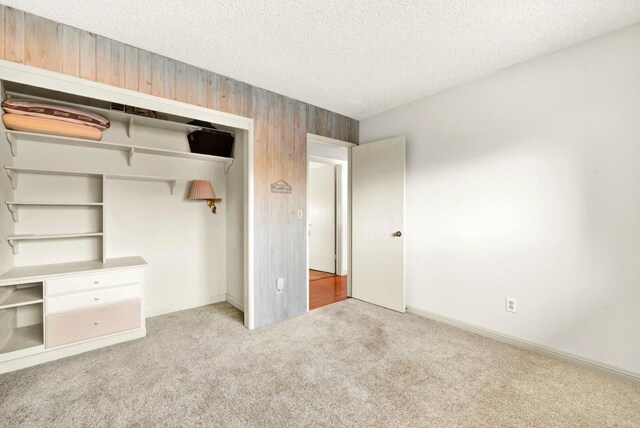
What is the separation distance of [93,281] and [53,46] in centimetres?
176

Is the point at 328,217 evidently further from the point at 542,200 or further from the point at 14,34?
the point at 14,34

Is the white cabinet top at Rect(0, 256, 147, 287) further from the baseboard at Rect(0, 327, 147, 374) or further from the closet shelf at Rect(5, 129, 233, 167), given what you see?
the closet shelf at Rect(5, 129, 233, 167)

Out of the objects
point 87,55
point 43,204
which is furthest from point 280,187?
point 43,204

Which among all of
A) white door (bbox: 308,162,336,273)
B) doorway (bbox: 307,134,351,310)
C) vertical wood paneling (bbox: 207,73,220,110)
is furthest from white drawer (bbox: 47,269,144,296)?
white door (bbox: 308,162,336,273)

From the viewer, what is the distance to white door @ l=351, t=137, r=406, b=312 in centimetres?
324

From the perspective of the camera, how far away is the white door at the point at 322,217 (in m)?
5.28

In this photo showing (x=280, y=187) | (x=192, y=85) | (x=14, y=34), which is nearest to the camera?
(x=14, y=34)

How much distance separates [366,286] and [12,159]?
3.72m

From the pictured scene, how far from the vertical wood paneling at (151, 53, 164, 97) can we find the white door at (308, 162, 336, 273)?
10.9 feet

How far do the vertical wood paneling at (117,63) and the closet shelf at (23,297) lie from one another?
174 centimetres

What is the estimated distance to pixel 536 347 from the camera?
2303 mm

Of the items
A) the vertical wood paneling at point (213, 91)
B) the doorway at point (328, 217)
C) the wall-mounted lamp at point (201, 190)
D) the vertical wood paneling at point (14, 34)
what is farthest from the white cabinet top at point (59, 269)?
the doorway at point (328, 217)

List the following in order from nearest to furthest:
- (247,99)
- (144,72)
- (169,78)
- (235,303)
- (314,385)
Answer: (314,385) < (144,72) < (169,78) < (247,99) < (235,303)

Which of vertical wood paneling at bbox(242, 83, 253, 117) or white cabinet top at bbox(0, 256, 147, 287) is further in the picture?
vertical wood paneling at bbox(242, 83, 253, 117)
